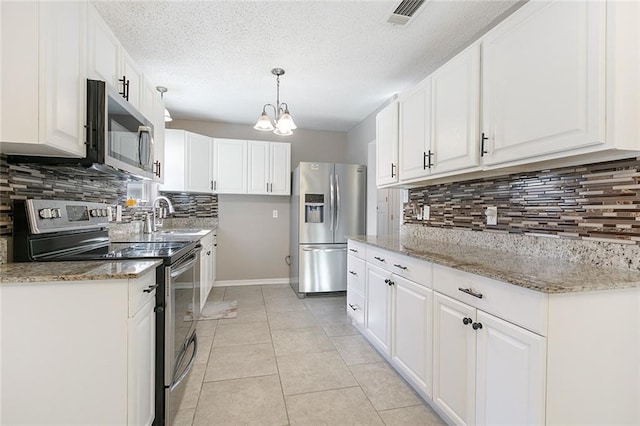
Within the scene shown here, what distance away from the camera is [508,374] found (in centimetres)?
119

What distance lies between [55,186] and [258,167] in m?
2.77

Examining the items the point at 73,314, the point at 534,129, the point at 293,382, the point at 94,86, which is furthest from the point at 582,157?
the point at 94,86

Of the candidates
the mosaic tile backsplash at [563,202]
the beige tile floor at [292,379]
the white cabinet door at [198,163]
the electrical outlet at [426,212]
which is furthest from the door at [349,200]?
the mosaic tile backsplash at [563,202]

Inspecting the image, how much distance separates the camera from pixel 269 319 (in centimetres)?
322

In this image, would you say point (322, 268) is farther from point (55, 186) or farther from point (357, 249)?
point (55, 186)

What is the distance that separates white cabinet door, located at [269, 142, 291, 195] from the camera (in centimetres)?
448

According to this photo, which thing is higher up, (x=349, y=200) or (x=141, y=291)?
(x=349, y=200)

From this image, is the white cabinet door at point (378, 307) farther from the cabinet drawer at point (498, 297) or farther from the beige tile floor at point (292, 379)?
the cabinet drawer at point (498, 297)

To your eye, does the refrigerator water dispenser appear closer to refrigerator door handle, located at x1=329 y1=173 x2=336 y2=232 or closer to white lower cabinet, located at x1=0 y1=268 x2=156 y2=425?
refrigerator door handle, located at x1=329 y1=173 x2=336 y2=232

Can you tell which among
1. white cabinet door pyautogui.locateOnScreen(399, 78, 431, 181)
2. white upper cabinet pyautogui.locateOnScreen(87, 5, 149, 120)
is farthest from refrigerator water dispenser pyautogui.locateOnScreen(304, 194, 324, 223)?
white upper cabinet pyautogui.locateOnScreen(87, 5, 149, 120)

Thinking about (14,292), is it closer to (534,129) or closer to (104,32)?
(104,32)

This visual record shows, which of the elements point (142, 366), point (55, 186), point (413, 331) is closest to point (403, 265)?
point (413, 331)

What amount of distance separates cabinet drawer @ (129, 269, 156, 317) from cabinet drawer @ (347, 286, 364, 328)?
1709 mm

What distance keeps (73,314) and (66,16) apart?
129 centimetres
